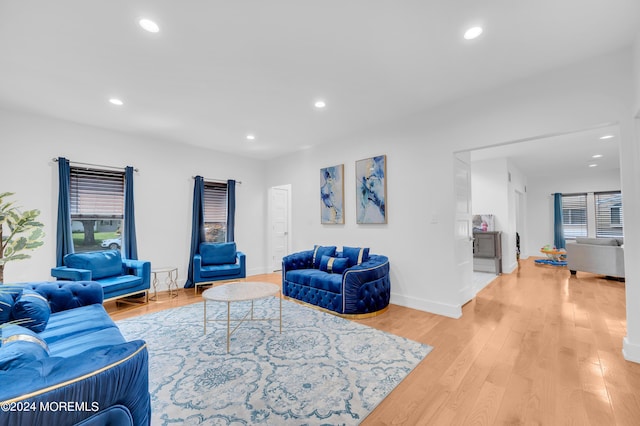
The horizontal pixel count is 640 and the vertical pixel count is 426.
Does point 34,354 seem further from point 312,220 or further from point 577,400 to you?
point 312,220

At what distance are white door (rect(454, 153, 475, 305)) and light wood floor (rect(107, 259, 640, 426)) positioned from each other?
333 millimetres

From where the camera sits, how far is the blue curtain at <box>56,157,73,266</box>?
3861 millimetres

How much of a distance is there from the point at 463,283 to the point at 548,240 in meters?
7.11

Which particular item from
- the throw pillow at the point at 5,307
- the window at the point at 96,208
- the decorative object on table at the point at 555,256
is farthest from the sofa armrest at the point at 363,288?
the decorative object on table at the point at 555,256

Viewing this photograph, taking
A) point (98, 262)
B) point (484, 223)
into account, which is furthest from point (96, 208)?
point (484, 223)

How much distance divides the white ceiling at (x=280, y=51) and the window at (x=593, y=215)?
313 inches

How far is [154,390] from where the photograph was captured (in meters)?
2.01

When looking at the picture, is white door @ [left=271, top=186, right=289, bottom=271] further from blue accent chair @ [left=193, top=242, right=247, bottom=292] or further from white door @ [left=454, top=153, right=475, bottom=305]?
white door @ [left=454, top=153, right=475, bottom=305]

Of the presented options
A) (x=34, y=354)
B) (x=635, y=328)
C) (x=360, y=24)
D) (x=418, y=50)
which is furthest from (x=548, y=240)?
(x=34, y=354)

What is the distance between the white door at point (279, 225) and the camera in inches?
262

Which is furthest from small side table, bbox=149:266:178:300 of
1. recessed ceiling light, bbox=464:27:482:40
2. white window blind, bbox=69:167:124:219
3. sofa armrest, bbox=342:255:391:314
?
recessed ceiling light, bbox=464:27:482:40

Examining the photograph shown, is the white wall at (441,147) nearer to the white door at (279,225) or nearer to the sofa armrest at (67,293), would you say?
the white door at (279,225)

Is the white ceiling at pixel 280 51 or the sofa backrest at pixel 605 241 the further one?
the sofa backrest at pixel 605 241

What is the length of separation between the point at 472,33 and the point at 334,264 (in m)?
3.09
